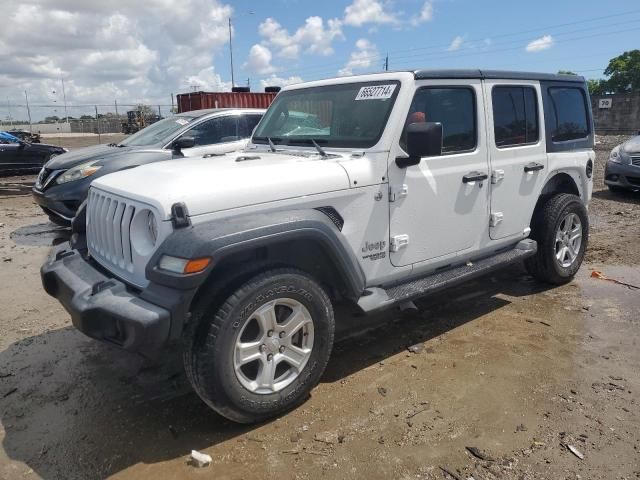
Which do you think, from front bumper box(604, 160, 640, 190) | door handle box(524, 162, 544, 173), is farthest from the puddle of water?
front bumper box(604, 160, 640, 190)

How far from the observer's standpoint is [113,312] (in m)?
2.60

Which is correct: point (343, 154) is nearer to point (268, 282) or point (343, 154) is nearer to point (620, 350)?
point (268, 282)

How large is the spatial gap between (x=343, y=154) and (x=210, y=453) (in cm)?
203

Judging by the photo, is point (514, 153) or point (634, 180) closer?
point (514, 153)

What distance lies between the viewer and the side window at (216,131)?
7426 millimetres

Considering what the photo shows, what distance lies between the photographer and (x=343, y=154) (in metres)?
3.54

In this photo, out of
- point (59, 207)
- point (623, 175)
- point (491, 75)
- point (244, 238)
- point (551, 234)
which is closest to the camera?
point (244, 238)

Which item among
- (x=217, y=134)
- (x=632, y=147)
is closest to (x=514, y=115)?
(x=217, y=134)

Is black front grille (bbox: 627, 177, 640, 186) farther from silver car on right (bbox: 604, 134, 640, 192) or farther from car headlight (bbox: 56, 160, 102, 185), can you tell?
car headlight (bbox: 56, 160, 102, 185)

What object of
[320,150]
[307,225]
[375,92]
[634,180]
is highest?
[375,92]

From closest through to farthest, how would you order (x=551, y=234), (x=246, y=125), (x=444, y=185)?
(x=444, y=185) < (x=551, y=234) < (x=246, y=125)

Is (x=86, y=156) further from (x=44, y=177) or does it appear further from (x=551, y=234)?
(x=551, y=234)

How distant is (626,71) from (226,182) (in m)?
71.6

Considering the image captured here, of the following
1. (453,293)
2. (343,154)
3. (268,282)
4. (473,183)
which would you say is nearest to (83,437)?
(268,282)
